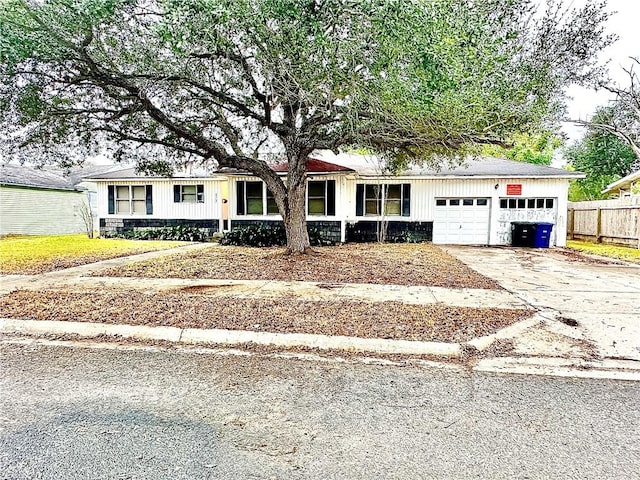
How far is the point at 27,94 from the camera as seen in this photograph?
8703 millimetres

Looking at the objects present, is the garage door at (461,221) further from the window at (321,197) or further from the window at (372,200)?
the window at (321,197)

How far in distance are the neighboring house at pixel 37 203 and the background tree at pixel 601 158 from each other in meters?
29.8

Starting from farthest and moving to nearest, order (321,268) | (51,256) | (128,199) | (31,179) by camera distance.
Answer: (31,179), (128,199), (51,256), (321,268)

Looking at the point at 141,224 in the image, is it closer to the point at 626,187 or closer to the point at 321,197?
the point at 321,197

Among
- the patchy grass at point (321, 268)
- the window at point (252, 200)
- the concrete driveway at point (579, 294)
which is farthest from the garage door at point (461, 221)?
the window at point (252, 200)

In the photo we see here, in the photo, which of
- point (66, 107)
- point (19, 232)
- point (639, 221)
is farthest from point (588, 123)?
point (19, 232)

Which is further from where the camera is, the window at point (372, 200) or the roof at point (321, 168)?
A: the window at point (372, 200)

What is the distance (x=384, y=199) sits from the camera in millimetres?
17250

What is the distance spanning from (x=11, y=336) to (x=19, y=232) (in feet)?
60.7

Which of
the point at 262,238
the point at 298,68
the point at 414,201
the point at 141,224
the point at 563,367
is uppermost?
the point at 298,68

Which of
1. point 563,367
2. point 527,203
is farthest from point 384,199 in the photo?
point 563,367

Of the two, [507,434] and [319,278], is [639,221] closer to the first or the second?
[319,278]

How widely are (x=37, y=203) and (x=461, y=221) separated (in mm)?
19884

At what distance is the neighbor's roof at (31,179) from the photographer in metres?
20.1
